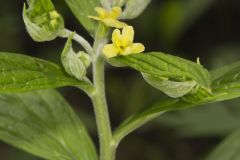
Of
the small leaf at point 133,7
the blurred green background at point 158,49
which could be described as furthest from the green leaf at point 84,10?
the blurred green background at point 158,49

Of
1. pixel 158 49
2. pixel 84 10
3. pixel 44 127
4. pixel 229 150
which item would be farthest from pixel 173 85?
pixel 158 49

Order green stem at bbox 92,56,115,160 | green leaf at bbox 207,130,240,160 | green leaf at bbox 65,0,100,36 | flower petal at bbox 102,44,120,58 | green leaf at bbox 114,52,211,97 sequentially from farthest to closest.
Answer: green leaf at bbox 207,130,240,160 → green leaf at bbox 65,0,100,36 → green stem at bbox 92,56,115,160 → flower petal at bbox 102,44,120,58 → green leaf at bbox 114,52,211,97

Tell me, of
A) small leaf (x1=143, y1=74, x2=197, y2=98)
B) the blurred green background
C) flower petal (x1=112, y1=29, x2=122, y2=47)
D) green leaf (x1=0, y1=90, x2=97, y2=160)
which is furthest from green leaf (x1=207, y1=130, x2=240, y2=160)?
the blurred green background

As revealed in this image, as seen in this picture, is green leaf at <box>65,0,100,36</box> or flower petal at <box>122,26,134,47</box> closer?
flower petal at <box>122,26,134,47</box>

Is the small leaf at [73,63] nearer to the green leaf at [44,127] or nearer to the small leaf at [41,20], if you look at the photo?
the small leaf at [41,20]

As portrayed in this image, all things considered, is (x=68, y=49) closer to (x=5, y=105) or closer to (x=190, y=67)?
(x=190, y=67)

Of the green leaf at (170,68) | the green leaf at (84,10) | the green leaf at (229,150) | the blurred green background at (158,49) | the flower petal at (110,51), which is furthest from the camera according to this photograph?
the blurred green background at (158,49)

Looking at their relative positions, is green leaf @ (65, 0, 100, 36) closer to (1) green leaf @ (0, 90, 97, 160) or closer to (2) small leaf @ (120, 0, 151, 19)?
(2) small leaf @ (120, 0, 151, 19)
